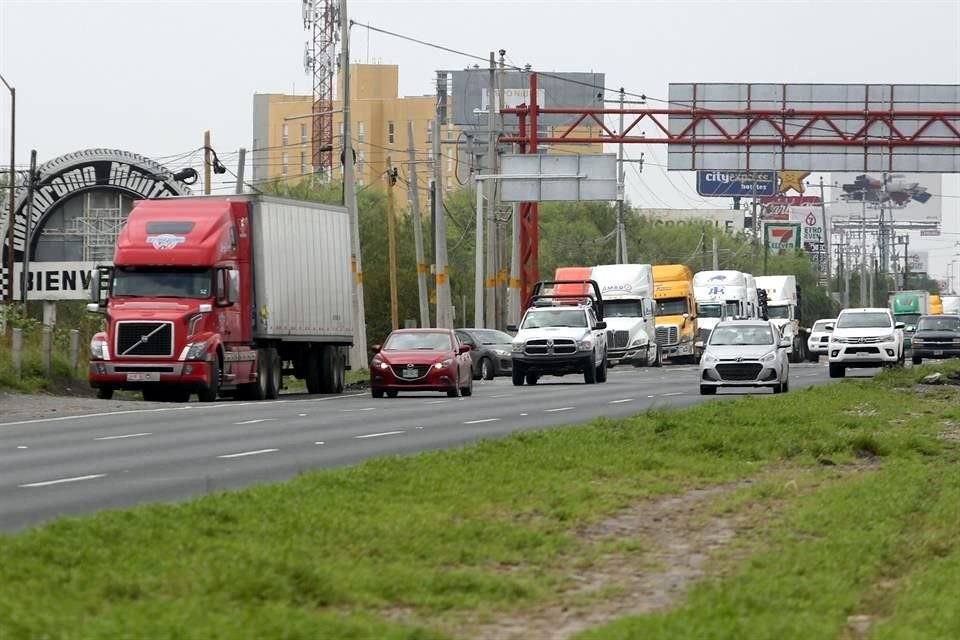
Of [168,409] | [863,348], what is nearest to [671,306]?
[863,348]

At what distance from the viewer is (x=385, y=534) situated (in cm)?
1300

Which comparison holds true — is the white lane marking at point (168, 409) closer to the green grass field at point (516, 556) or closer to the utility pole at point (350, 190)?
the green grass field at point (516, 556)

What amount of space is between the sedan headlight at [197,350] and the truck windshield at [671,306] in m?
37.1

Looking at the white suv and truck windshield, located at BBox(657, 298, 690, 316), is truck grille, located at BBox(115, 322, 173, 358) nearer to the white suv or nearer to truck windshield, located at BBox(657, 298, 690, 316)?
the white suv

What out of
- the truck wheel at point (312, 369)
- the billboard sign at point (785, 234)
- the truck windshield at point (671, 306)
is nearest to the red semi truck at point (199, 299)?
the truck wheel at point (312, 369)

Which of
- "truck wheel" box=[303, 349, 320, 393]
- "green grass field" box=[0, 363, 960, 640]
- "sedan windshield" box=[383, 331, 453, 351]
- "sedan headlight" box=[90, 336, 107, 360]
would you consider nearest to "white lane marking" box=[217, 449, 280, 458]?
"green grass field" box=[0, 363, 960, 640]

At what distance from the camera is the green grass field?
9.60 meters

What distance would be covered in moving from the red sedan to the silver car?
5.08 m

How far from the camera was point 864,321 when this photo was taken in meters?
55.7

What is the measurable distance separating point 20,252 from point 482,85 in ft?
210

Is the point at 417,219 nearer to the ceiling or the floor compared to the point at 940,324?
nearer to the ceiling

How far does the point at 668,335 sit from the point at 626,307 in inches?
234

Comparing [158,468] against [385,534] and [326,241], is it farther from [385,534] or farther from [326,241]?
[326,241]

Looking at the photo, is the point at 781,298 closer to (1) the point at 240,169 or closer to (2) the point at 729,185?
(1) the point at 240,169
